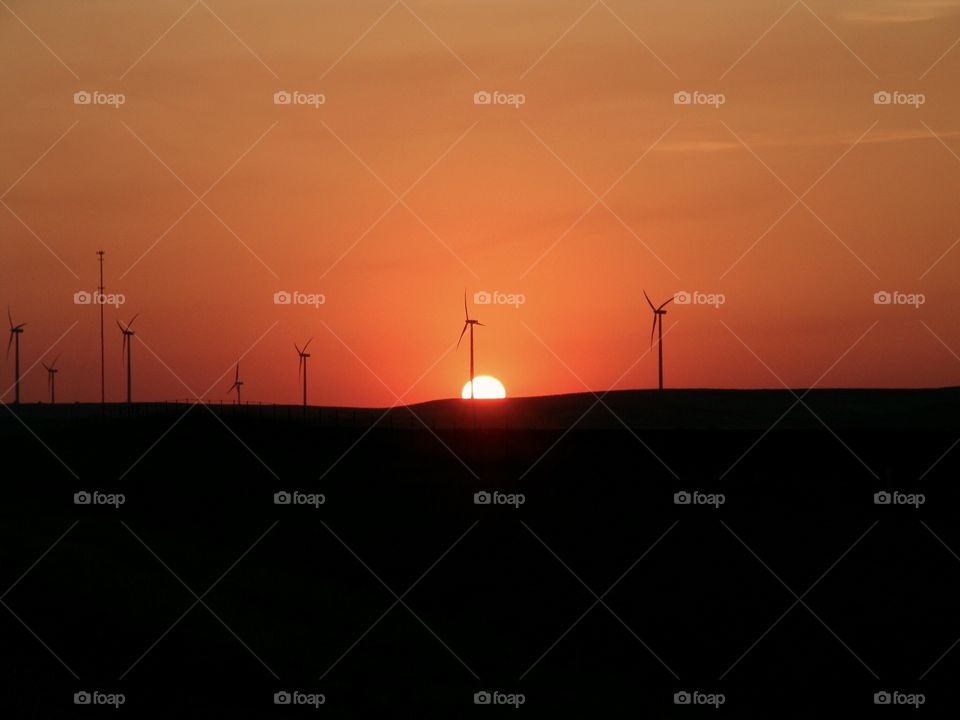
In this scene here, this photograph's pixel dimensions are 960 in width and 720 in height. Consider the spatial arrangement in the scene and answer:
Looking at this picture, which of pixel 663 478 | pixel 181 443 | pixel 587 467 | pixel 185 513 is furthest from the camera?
pixel 181 443

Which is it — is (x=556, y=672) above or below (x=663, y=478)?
below

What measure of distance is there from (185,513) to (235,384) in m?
84.4

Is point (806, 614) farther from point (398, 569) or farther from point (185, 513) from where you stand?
point (185, 513)

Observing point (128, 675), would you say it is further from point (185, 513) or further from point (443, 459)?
point (443, 459)

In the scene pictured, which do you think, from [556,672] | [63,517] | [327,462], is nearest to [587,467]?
[327,462]

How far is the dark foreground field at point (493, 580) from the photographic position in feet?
86.5

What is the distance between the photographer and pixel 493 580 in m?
38.9

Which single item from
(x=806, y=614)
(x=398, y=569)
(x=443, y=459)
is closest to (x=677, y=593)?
(x=806, y=614)

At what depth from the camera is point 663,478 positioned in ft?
184

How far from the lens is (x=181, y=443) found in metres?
72.8

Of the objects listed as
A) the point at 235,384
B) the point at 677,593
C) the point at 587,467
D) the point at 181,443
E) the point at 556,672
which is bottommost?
the point at 556,672

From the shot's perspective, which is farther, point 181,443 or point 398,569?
point 181,443

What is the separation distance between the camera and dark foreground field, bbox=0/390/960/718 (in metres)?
26.4

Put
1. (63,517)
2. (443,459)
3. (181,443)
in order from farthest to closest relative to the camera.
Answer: (181,443), (443,459), (63,517)
